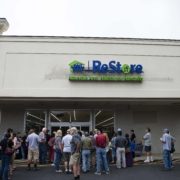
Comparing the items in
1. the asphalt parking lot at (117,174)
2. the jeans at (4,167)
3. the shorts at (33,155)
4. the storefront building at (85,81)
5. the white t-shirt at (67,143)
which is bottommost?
the asphalt parking lot at (117,174)

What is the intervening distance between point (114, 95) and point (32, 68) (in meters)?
5.03

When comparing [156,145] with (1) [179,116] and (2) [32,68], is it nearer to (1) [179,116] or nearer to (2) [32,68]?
(1) [179,116]

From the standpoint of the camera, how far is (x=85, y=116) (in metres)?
21.3

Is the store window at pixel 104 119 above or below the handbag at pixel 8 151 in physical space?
above

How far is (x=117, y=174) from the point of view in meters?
13.4

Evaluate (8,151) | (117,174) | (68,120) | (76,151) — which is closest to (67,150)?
(76,151)

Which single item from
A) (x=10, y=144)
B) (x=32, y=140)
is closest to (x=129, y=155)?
(x=32, y=140)

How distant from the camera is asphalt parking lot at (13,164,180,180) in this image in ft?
41.7

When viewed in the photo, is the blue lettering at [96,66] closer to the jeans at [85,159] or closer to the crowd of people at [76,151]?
the crowd of people at [76,151]

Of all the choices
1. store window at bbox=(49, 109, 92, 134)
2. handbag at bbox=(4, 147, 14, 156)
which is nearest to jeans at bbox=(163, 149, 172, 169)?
handbag at bbox=(4, 147, 14, 156)

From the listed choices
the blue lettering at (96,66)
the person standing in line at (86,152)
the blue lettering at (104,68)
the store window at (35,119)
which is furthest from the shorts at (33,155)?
the blue lettering at (104,68)

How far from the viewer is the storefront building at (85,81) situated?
759 inches

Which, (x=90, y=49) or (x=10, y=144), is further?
(x=90, y=49)

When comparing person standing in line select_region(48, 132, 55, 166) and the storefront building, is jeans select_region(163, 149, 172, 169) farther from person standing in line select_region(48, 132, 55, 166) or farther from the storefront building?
the storefront building
